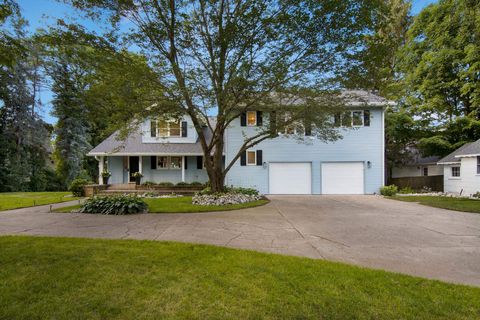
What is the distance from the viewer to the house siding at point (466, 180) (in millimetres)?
14562

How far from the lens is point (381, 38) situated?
8859 millimetres

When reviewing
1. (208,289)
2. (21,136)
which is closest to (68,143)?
(21,136)

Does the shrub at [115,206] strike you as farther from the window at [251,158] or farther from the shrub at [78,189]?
the window at [251,158]

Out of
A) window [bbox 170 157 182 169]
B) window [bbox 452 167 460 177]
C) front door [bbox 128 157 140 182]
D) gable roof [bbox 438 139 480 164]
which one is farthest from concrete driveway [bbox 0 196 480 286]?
window [bbox 452 167 460 177]

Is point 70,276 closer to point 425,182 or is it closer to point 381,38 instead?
point 381,38

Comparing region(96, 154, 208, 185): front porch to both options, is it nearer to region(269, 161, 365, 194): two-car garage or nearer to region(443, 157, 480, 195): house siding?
region(269, 161, 365, 194): two-car garage

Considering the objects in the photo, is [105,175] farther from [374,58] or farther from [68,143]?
[374,58]

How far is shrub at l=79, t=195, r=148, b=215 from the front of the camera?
881 centimetres

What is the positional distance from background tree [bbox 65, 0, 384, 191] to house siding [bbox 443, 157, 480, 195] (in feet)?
36.8

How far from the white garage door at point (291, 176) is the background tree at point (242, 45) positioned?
20.0ft

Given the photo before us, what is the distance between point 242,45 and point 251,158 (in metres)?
8.47

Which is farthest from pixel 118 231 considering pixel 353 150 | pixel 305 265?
pixel 353 150

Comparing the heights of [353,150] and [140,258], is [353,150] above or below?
above

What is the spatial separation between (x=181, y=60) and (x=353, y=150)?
11.6 meters
